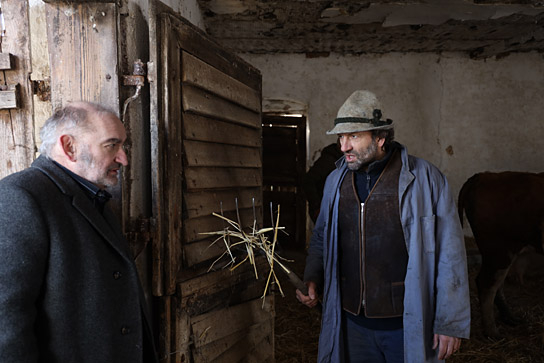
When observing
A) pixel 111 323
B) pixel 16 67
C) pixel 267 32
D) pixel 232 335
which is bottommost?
pixel 232 335

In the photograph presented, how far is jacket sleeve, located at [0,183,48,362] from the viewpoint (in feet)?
3.69

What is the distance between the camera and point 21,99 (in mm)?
1825

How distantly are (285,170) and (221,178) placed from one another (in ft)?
17.4

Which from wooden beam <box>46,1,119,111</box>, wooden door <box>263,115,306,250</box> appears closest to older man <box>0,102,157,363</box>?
wooden beam <box>46,1,119,111</box>

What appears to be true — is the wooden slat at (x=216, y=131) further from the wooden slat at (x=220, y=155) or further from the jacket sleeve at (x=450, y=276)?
the jacket sleeve at (x=450, y=276)

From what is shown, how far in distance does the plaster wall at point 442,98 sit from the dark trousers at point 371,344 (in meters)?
4.42

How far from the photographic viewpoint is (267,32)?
5270mm

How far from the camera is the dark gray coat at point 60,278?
1157mm

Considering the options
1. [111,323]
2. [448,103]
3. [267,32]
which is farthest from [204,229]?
[448,103]

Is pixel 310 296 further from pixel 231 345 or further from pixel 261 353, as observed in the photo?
pixel 261 353

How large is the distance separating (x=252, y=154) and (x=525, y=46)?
5.53m

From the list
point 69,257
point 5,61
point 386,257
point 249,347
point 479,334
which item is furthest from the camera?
point 479,334

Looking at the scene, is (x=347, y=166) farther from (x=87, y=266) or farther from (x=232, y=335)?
(x=87, y=266)

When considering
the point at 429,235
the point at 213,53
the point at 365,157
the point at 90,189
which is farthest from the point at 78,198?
the point at 429,235
